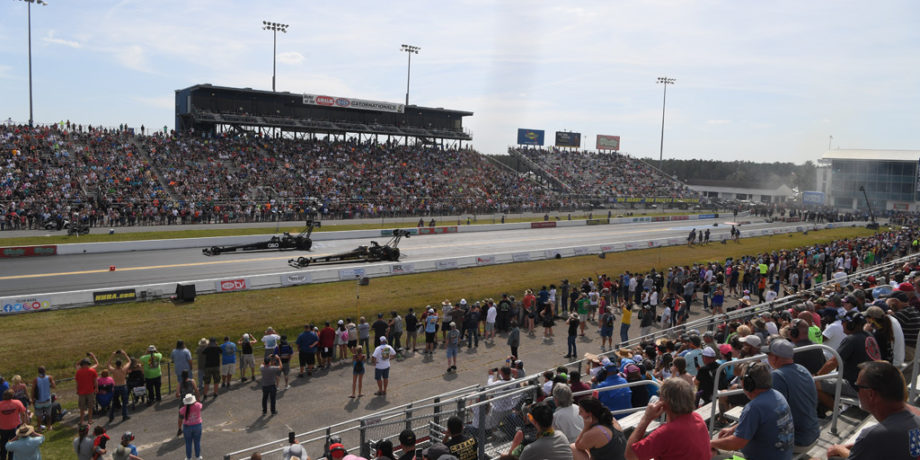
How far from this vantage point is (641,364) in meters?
9.92

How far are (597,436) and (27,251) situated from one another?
35.4m

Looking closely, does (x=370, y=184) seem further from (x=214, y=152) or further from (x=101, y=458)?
(x=101, y=458)

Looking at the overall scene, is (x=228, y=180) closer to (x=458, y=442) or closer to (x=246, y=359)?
(x=246, y=359)

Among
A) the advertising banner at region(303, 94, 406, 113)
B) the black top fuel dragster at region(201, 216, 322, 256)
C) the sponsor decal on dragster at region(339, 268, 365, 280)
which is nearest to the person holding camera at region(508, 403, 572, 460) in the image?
the sponsor decal on dragster at region(339, 268, 365, 280)

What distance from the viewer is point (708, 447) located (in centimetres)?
416

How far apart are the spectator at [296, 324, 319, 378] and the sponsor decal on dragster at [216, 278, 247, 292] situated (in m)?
10.2

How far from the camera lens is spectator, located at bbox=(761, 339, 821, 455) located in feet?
17.1

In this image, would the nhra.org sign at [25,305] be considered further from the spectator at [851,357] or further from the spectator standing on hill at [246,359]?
the spectator at [851,357]

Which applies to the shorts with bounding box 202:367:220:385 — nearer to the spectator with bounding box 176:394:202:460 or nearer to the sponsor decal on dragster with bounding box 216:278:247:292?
the spectator with bounding box 176:394:202:460

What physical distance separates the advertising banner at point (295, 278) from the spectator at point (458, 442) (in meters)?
21.4

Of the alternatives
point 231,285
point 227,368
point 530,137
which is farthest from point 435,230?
point 530,137

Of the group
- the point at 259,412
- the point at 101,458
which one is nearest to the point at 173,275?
the point at 259,412

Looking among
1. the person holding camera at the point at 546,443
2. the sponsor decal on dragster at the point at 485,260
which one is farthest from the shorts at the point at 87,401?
the sponsor decal on dragster at the point at 485,260

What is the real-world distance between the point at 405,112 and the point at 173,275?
5076 centimetres
